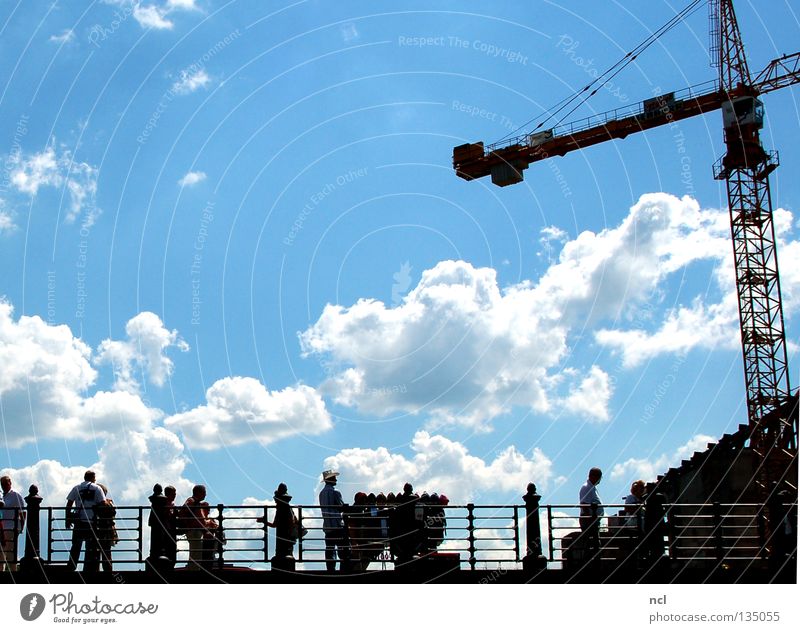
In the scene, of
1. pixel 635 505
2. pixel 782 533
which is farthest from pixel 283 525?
pixel 782 533

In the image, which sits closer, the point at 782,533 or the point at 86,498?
the point at 86,498

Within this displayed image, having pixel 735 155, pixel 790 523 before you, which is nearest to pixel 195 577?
pixel 790 523

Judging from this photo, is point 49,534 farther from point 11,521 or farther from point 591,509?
point 591,509

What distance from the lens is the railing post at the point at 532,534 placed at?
70.8ft

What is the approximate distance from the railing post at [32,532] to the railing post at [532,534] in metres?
10.0

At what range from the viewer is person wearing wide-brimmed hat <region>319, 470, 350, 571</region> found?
21656mm

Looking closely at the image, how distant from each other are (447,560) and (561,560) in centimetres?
234

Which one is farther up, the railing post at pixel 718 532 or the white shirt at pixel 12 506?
the white shirt at pixel 12 506

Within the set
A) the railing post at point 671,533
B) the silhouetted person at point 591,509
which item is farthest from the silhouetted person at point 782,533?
the silhouetted person at point 591,509

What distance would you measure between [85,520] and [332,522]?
5.00 m

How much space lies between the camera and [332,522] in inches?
865

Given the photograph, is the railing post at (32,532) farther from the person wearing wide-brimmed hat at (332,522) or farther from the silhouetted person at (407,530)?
the silhouetted person at (407,530)

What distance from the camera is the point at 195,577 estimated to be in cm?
2144
